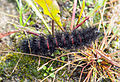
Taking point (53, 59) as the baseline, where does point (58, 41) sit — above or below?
above

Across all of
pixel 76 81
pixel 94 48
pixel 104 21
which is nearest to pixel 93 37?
pixel 94 48

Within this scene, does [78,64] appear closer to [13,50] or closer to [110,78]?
[110,78]

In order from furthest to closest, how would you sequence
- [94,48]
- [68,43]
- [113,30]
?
[113,30] < [94,48] < [68,43]

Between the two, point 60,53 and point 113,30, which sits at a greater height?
point 113,30

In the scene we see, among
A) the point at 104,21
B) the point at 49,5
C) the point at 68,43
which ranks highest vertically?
the point at 49,5

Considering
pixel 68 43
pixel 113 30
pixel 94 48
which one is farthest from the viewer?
pixel 113 30

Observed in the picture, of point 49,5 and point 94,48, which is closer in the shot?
point 49,5

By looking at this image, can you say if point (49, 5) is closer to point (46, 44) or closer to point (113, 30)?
point (46, 44)
